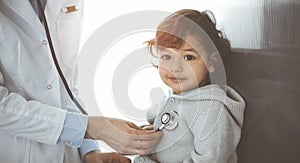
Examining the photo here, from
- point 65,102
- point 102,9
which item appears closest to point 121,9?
point 102,9

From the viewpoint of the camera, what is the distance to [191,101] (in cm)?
65

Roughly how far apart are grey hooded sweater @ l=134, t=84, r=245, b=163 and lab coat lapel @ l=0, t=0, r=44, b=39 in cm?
24

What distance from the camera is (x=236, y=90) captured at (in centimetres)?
69

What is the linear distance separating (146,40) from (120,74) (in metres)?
0.07

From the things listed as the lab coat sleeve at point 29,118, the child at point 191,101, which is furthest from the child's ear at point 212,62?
the lab coat sleeve at point 29,118

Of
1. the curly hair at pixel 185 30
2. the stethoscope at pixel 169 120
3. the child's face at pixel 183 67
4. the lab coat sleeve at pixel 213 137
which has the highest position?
the curly hair at pixel 185 30

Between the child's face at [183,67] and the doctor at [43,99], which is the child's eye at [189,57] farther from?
the doctor at [43,99]

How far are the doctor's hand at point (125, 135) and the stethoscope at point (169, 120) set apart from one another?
1 centimetres

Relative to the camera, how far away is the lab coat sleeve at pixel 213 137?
631 millimetres

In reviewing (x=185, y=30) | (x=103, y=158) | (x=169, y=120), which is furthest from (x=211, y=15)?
(x=103, y=158)

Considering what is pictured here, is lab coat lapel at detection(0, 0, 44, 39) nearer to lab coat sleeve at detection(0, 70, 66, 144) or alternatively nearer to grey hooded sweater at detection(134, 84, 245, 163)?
lab coat sleeve at detection(0, 70, 66, 144)

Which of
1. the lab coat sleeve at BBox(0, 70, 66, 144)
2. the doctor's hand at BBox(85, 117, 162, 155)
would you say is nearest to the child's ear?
the doctor's hand at BBox(85, 117, 162, 155)

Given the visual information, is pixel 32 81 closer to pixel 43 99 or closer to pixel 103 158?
pixel 43 99

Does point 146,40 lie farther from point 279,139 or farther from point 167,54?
point 279,139
